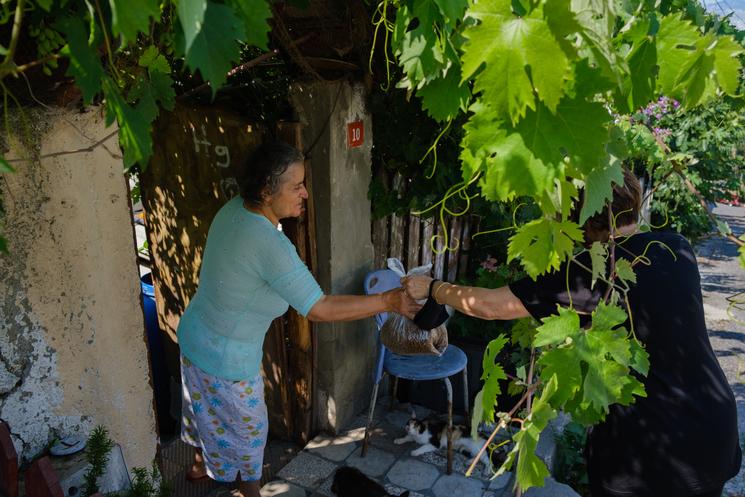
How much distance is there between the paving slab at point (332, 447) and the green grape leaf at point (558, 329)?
8.74ft

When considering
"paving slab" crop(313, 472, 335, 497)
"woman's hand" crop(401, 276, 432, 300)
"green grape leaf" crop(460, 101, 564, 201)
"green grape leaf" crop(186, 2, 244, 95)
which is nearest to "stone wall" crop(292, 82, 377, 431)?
"paving slab" crop(313, 472, 335, 497)

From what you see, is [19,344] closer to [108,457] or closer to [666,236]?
[108,457]

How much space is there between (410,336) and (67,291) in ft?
6.82

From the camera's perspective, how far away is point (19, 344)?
2.33 meters

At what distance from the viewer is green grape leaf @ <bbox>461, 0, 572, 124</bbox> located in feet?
4.23

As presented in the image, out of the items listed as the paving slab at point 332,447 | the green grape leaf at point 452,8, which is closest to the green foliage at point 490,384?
the green grape leaf at point 452,8

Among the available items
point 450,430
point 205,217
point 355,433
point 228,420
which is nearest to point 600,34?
point 228,420

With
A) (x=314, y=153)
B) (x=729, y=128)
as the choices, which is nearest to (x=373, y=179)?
(x=314, y=153)

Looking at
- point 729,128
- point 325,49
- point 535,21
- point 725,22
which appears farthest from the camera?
point 729,128

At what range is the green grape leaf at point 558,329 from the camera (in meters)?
1.75

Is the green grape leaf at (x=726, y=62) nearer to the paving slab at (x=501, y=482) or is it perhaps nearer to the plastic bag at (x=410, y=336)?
the plastic bag at (x=410, y=336)

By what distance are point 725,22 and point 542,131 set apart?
2380mm

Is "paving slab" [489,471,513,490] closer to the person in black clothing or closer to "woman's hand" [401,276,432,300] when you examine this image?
the person in black clothing

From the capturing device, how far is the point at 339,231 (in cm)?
396
